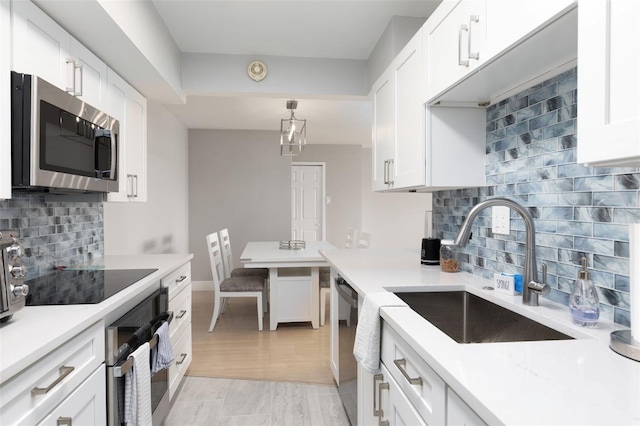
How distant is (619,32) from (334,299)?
1.93m

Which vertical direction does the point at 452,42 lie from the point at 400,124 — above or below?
above

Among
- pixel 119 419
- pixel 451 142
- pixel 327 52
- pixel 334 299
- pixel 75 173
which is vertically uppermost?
pixel 327 52

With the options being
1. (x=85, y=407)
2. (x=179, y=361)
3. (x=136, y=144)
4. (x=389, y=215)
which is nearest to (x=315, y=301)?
(x=179, y=361)

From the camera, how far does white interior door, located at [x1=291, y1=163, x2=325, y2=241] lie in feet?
24.0

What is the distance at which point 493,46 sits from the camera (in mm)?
1117

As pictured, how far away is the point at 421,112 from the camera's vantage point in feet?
5.61

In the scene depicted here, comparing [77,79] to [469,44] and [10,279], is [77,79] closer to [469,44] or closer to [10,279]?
[10,279]

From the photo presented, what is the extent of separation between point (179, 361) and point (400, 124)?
6.28ft

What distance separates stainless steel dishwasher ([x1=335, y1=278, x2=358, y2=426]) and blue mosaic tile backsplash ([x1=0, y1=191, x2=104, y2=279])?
149cm

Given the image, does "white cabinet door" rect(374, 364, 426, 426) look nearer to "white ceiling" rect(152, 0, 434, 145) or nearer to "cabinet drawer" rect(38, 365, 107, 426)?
"cabinet drawer" rect(38, 365, 107, 426)

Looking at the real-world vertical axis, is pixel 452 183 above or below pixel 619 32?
below

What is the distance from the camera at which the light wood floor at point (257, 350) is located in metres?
2.85

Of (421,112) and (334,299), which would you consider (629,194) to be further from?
(334,299)

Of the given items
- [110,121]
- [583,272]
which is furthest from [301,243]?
[583,272]
